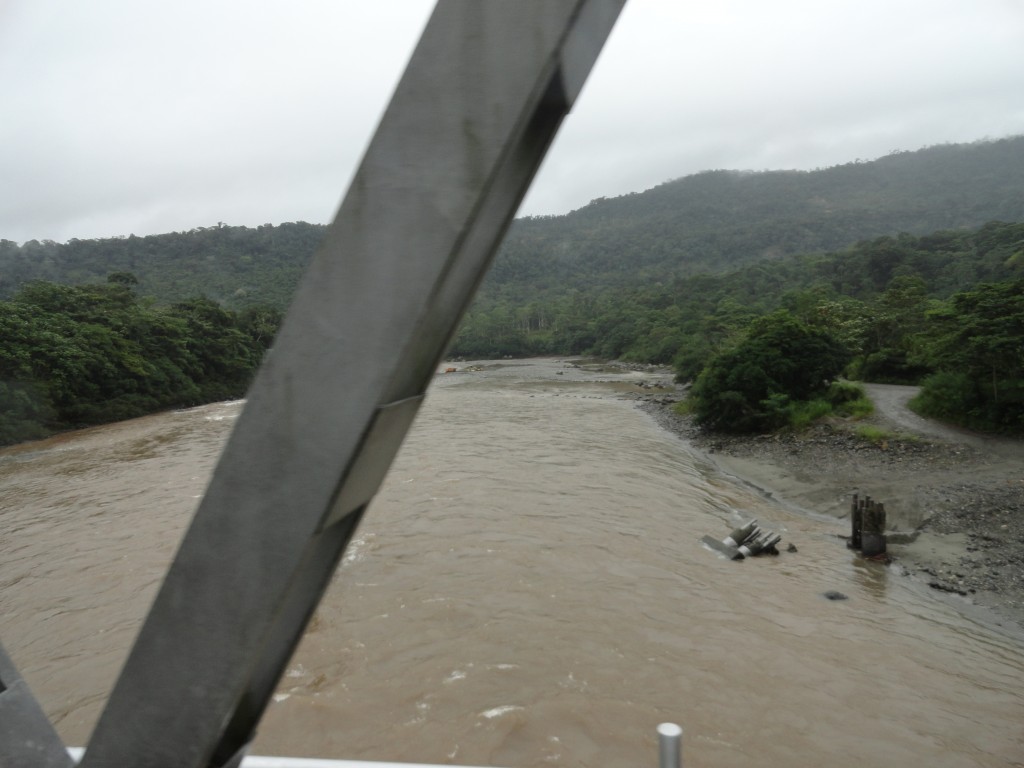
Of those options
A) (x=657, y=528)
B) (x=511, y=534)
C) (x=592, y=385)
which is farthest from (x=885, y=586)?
(x=592, y=385)

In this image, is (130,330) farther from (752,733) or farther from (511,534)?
(752,733)

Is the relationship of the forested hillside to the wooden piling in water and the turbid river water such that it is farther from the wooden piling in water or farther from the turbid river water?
the wooden piling in water

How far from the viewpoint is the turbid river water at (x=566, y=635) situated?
6.23 meters

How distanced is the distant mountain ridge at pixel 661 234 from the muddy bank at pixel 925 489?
56.8ft

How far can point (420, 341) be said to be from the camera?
1.10 m

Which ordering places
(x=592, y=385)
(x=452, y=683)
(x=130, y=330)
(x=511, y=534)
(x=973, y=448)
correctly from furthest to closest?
1. (x=592, y=385)
2. (x=130, y=330)
3. (x=973, y=448)
4. (x=511, y=534)
5. (x=452, y=683)

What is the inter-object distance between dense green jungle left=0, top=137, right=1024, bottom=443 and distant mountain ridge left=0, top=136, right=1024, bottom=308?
0.52 m

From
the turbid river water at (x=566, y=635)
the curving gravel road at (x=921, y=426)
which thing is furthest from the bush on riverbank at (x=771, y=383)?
the turbid river water at (x=566, y=635)

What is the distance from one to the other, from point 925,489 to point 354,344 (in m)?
15.1

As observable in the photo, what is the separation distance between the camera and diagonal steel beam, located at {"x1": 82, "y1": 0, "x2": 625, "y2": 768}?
104 cm

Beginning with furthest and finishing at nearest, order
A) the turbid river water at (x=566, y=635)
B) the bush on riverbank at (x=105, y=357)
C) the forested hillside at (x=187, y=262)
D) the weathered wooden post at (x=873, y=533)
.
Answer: the forested hillside at (x=187, y=262), the bush on riverbank at (x=105, y=357), the weathered wooden post at (x=873, y=533), the turbid river water at (x=566, y=635)

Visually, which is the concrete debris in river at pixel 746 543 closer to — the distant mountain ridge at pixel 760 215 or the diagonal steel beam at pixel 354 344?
the diagonal steel beam at pixel 354 344

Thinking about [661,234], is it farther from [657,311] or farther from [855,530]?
[855,530]

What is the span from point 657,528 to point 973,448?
812 cm
